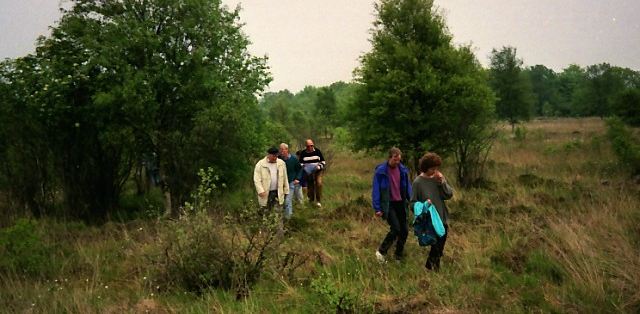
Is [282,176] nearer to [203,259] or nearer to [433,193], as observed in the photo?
[203,259]

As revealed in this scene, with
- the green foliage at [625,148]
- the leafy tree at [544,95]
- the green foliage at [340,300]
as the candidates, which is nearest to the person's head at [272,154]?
the green foliage at [340,300]

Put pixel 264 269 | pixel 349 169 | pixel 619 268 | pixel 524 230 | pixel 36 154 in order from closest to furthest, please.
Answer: pixel 619 268 → pixel 264 269 → pixel 524 230 → pixel 36 154 → pixel 349 169

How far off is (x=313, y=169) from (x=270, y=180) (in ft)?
10.3

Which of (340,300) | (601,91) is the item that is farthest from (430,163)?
(601,91)

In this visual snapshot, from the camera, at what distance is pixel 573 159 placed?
57.0 feet

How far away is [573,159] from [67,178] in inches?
700

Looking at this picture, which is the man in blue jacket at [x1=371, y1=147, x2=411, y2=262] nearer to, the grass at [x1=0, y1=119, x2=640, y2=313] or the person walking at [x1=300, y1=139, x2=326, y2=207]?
the grass at [x1=0, y1=119, x2=640, y2=313]

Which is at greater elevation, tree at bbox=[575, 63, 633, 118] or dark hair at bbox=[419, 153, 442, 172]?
tree at bbox=[575, 63, 633, 118]

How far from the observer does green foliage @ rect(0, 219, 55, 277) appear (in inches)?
251

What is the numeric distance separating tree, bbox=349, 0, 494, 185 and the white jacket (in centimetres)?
717

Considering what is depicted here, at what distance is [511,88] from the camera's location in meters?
33.9

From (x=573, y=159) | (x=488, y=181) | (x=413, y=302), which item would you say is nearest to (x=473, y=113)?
(x=488, y=181)

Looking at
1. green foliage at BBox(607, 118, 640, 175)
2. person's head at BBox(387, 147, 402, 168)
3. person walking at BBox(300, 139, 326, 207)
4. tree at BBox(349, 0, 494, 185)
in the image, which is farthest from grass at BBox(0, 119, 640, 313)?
tree at BBox(349, 0, 494, 185)

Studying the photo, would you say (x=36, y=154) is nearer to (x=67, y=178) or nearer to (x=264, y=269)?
(x=67, y=178)
